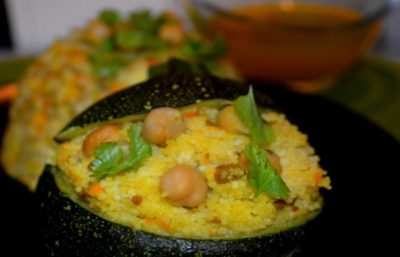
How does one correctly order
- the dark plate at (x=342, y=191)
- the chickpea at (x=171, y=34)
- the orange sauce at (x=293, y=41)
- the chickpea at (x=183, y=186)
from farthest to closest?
1. the orange sauce at (x=293, y=41)
2. the chickpea at (x=171, y=34)
3. the dark plate at (x=342, y=191)
4. the chickpea at (x=183, y=186)

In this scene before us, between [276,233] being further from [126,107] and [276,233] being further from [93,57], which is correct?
[93,57]

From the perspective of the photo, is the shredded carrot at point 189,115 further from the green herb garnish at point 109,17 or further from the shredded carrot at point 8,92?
the shredded carrot at point 8,92

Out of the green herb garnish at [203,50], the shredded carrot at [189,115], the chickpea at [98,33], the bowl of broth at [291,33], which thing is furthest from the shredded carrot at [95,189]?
the bowl of broth at [291,33]

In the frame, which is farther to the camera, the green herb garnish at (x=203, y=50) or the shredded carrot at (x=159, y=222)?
the green herb garnish at (x=203, y=50)

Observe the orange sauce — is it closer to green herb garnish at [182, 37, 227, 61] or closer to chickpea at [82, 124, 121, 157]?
green herb garnish at [182, 37, 227, 61]

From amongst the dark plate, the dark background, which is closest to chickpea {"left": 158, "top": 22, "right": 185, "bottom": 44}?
the dark plate
